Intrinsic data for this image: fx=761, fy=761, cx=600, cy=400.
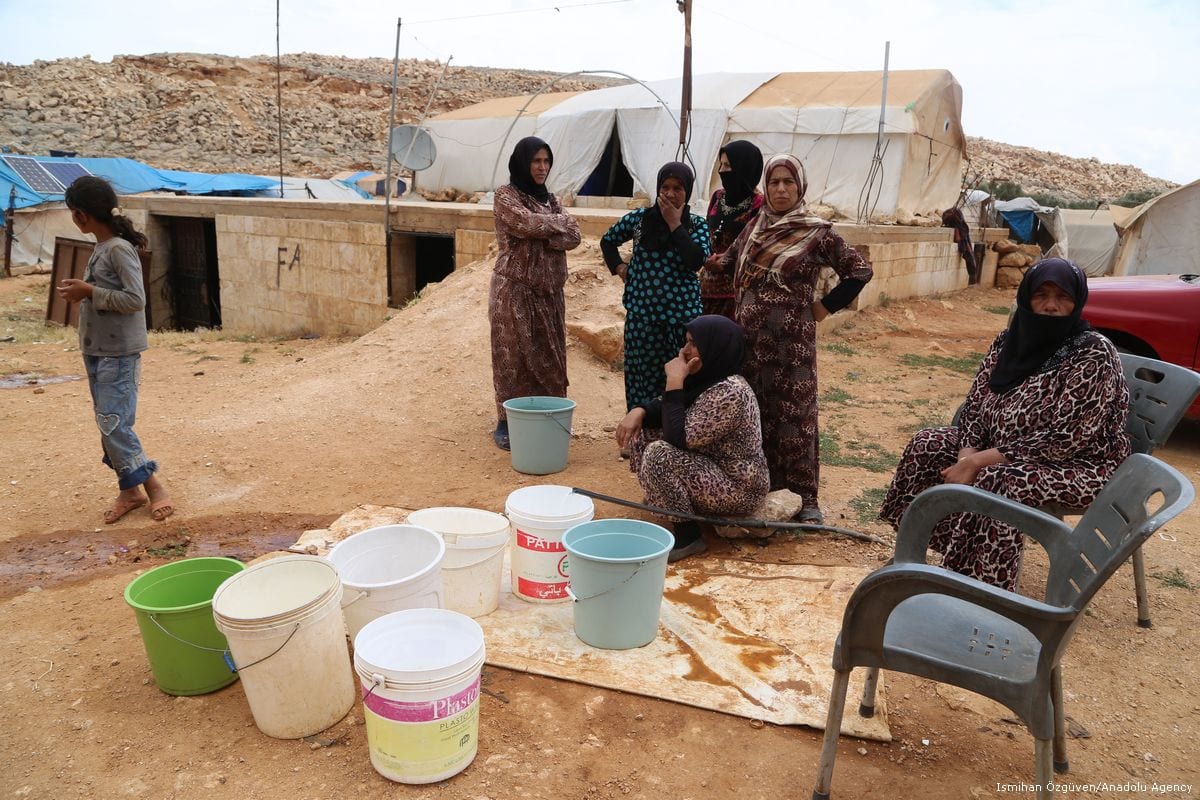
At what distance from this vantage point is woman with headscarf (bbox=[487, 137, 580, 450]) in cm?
421

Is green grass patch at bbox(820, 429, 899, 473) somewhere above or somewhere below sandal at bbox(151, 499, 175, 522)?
above

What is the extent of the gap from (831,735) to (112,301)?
318 cm

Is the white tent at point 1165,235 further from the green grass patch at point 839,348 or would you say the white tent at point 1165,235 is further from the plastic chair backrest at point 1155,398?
the plastic chair backrest at point 1155,398

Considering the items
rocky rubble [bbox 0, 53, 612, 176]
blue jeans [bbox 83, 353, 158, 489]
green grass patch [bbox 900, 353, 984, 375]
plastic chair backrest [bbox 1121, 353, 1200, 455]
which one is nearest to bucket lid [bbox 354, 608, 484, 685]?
blue jeans [bbox 83, 353, 158, 489]

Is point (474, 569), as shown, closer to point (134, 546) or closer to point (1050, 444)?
point (134, 546)

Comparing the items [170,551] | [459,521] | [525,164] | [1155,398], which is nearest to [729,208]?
[525,164]

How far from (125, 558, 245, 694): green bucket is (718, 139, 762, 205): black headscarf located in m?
2.71

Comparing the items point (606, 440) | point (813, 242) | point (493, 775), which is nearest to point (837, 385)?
point (606, 440)

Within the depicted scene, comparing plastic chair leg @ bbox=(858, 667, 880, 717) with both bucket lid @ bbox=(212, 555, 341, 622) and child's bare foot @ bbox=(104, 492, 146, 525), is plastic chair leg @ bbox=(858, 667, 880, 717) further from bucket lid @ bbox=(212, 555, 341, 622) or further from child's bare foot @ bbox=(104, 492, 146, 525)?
child's bare foot @ bbox=(104, 492, 146, 525)

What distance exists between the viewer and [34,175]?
1477 cm

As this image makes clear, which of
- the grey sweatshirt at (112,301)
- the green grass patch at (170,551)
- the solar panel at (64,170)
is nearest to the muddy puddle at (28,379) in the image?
the grey sweatshirt at (112,301)

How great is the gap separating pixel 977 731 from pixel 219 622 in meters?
2.07

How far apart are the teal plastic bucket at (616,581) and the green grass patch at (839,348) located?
18.9ft

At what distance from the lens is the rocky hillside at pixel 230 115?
25703 mm
